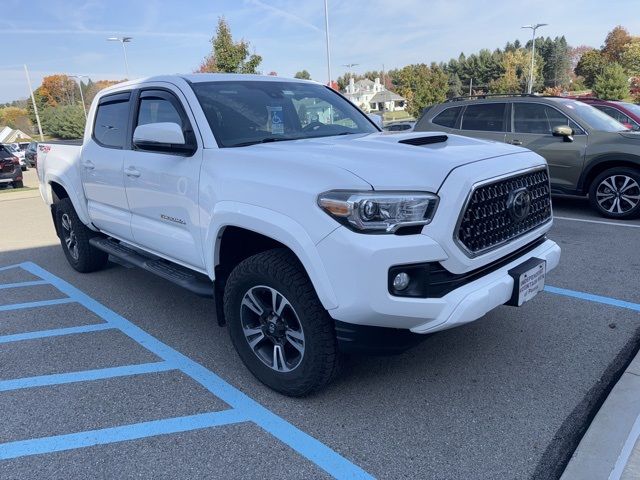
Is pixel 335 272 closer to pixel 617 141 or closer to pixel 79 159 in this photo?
pixel 79 159

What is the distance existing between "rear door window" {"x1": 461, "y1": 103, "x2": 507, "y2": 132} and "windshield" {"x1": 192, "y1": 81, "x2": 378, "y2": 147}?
4.85 meters

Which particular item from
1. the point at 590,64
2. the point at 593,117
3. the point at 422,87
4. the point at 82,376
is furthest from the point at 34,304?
the point at 590,64

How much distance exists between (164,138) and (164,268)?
110 cm

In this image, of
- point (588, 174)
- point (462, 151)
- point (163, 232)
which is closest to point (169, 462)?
point (163, 232)

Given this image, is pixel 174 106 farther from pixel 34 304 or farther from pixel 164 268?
pixel 34 304

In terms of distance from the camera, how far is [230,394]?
3.09 metres

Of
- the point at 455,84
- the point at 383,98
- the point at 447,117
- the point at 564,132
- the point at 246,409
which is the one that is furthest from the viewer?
the point at 455,84

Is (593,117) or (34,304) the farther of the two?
(593,117)

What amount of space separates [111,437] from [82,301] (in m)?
2.48

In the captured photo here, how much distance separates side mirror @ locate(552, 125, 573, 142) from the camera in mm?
7449

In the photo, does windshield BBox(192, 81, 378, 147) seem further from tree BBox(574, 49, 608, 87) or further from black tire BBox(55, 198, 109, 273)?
tree BBox(574, 49, 608, 87)

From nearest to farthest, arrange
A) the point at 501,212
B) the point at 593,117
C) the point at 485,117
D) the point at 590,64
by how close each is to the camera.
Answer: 1. the point at 501,212
2. the point at 593,117
3. the point at 485,117
4. the point at 590,64

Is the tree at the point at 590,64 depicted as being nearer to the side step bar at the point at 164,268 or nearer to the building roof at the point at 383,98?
the building roof at the point at 383,98

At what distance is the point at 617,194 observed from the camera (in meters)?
7.29
